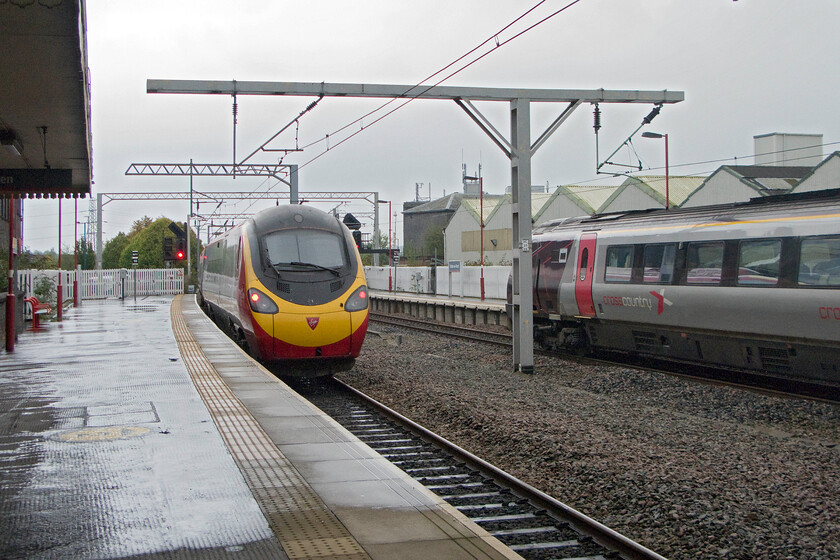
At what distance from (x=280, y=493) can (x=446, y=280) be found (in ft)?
107

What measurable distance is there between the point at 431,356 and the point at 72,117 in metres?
9.64

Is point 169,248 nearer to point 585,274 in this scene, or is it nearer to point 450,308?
point 450,308

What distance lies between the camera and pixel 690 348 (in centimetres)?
1438

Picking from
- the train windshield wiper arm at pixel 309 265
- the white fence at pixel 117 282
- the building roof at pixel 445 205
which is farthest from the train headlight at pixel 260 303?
the building roof at pixel 445 205

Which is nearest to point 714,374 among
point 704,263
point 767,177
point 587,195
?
point 704,263

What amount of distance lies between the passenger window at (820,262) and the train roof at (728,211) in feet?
1.86

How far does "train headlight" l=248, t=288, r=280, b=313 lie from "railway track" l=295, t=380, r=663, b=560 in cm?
267

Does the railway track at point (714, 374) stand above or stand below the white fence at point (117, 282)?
below

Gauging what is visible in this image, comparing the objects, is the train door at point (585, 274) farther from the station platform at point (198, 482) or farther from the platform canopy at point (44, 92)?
the platform canopy at point (44, 92)

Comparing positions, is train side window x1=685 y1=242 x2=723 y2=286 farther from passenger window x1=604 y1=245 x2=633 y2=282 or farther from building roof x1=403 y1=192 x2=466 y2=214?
building roof x1=403 y1=192 x2=466 y2=214

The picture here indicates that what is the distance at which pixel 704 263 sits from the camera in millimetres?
13828

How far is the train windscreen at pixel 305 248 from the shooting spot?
536 inches

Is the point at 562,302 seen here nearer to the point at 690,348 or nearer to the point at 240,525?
the point at 690,348

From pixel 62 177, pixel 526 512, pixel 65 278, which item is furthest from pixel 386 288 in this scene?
pixel 526 512
